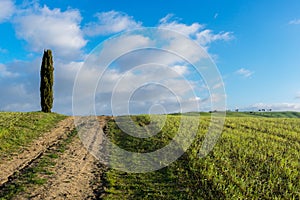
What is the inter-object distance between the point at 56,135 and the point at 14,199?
639 inches

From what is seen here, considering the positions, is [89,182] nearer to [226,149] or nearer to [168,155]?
[168,155]

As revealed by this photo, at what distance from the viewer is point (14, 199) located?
13.8m

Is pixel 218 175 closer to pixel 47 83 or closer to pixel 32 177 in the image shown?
pixel 32 177

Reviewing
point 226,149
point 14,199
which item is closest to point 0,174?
point 14,199

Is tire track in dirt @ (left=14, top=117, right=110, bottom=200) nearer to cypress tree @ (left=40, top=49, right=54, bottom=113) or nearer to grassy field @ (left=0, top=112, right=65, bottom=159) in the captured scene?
grassy field @ (left=0, top=112, right=65, bottom=159)

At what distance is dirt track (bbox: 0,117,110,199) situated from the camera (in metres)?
14.7

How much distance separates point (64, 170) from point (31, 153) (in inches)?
213

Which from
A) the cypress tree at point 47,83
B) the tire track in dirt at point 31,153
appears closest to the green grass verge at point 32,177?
the tire track in dirt at point 31,153

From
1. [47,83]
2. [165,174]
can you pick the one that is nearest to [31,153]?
[165,174]

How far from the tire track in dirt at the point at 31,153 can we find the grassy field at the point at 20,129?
2.58ft

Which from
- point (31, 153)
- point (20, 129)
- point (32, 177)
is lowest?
point (32, 177)

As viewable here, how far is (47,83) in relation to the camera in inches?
1836

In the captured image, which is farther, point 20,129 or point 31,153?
point 20,129

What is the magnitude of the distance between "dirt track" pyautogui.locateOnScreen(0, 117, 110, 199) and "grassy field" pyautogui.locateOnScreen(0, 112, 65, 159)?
1180 millimetres
